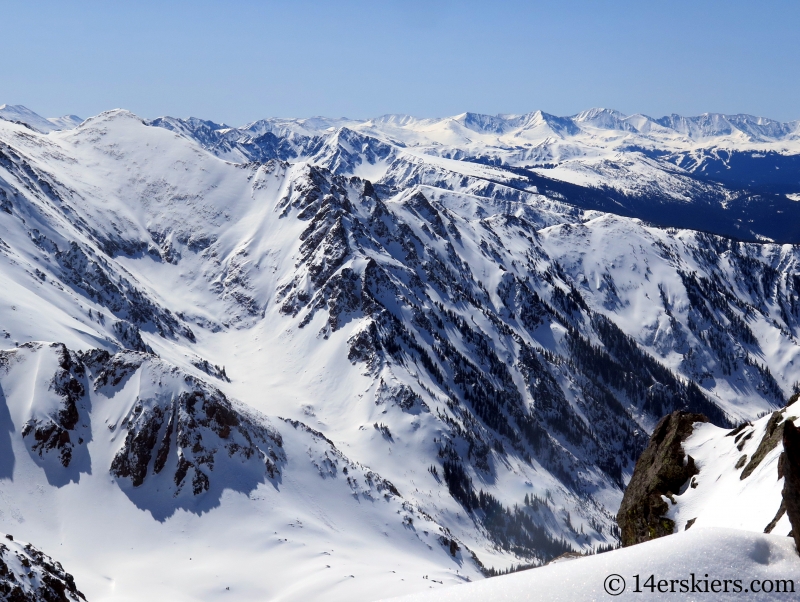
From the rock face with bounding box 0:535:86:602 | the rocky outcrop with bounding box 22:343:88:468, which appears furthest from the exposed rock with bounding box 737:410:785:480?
the rocky outcrop with bounding box 22:343:88:468

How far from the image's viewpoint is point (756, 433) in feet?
154

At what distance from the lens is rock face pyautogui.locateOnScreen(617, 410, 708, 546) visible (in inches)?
1858

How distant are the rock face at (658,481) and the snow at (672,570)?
20578mm

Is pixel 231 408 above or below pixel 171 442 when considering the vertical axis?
above

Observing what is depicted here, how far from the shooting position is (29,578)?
5534 cm

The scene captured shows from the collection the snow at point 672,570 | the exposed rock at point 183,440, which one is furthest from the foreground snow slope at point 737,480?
the exposed rock at point 183,440

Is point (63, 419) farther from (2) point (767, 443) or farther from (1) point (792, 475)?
(1) point (792, 475)

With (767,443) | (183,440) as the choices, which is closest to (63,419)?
(183,440)

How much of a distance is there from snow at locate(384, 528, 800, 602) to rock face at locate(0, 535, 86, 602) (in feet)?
143

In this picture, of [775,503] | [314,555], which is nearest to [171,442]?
[314,555]

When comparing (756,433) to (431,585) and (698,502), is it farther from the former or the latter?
(431,585)

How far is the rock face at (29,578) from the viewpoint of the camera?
5178 centimetres

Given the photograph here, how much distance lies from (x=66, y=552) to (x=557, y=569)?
391ft

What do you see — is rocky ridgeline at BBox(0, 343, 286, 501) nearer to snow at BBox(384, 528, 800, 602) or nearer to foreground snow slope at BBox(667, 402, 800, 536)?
foreground snow slope at BBox(667, 402, 800, 536)
